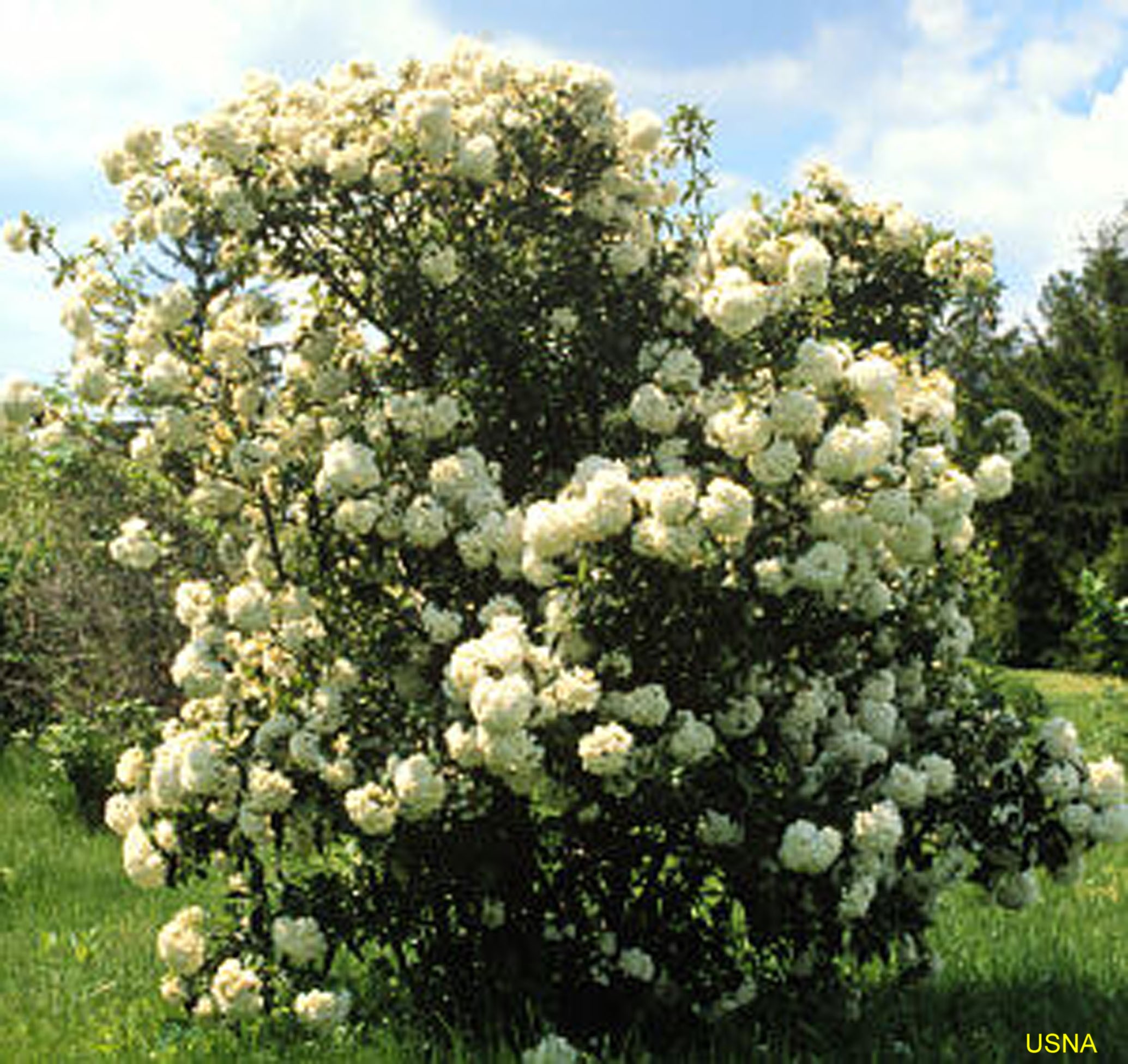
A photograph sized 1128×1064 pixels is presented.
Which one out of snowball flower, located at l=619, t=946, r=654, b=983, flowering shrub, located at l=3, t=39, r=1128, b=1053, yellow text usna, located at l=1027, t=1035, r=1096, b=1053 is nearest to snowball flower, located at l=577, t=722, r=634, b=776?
flowering shrub, located at l=3, t=39, r=1128, b=1053

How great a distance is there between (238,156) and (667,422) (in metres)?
1.76

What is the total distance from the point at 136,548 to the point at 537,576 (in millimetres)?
1763

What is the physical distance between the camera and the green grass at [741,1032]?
16.3ft

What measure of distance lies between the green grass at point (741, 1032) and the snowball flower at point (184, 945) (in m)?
0.31

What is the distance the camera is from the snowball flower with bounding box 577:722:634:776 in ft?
12.9

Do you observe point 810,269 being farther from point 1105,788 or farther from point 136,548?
point 136,548

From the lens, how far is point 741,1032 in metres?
5.02

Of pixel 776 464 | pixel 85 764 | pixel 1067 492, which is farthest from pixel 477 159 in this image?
pixel 1067 492

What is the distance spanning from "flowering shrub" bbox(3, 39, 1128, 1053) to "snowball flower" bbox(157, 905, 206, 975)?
1 centimetres

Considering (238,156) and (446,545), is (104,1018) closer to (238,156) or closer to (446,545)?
(446,545)

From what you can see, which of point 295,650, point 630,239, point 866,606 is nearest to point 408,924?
point 295,650

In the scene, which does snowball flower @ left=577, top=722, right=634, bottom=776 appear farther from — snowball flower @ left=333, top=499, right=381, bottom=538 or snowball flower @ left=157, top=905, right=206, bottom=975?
snowball flower @ left=157, top=905, right=206, bottom=975

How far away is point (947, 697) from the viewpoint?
17.2 feet

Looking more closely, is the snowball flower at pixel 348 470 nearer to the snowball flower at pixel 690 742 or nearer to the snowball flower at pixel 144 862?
the snowball flower at pixel 690 742
